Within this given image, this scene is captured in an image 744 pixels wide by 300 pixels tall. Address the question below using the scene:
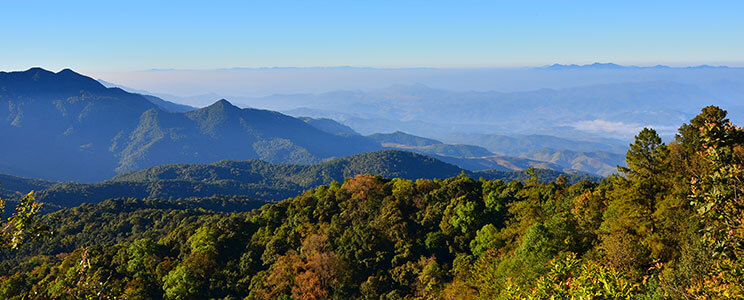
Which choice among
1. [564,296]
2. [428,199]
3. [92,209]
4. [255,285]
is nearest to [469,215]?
[428,199]

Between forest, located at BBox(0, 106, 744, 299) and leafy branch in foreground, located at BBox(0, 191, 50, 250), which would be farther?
forest, located at BBox(0, 106, 744, 299)

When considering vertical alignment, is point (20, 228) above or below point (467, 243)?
above

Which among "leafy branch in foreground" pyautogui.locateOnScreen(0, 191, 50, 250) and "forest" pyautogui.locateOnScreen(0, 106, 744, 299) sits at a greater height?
"leafy branch in foreground" pyautogui.locateOnScreen(0, 191, 50, 250)

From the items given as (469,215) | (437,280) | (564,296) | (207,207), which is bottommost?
(207,207)

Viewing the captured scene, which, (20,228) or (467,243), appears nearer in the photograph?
(20,228)

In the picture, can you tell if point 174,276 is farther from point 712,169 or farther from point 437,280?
point 712,169

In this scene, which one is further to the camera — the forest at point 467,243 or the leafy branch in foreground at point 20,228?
the forest at point 467,243

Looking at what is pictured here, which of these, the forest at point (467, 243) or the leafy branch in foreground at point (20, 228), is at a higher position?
the leafy branch in foreground at point (20, 228)

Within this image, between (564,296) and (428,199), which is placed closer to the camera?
(564,296)
